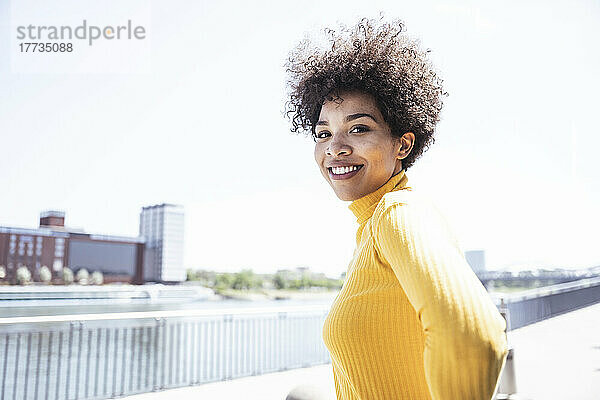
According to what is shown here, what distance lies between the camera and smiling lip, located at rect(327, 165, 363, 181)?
70 centimetres

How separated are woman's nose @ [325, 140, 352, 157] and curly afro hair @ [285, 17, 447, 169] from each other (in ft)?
0.27

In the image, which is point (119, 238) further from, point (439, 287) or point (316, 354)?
point (439, 287)

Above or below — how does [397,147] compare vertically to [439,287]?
above

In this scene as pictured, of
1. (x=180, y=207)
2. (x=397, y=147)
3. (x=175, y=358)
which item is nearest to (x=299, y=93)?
(x=397, y=147)

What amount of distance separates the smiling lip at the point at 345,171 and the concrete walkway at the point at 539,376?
8.97 ft

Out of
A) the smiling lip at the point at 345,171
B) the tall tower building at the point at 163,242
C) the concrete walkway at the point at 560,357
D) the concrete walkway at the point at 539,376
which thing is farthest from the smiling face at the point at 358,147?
the tall tower building at the point at 163,242

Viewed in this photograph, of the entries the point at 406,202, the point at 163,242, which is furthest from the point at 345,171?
the point at 163,242

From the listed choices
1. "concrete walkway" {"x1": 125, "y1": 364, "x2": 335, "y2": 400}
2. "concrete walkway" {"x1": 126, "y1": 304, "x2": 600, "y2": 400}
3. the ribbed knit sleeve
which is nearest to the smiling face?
the ribbed knit sleeve

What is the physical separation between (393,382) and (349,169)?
313 millimetres

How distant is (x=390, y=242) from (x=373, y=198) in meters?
0.25

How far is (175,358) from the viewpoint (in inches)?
182

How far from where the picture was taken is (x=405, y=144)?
28.8 inches

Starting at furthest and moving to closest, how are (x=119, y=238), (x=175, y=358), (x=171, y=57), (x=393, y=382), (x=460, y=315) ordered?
(x=119, y=238) < (x=171, y=57) < (x=175, y=358) < (x=393, y=382) < (x=460, y=315)

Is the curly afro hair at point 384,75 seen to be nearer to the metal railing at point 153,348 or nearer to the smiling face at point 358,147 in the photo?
the smiling face at point 358,147
